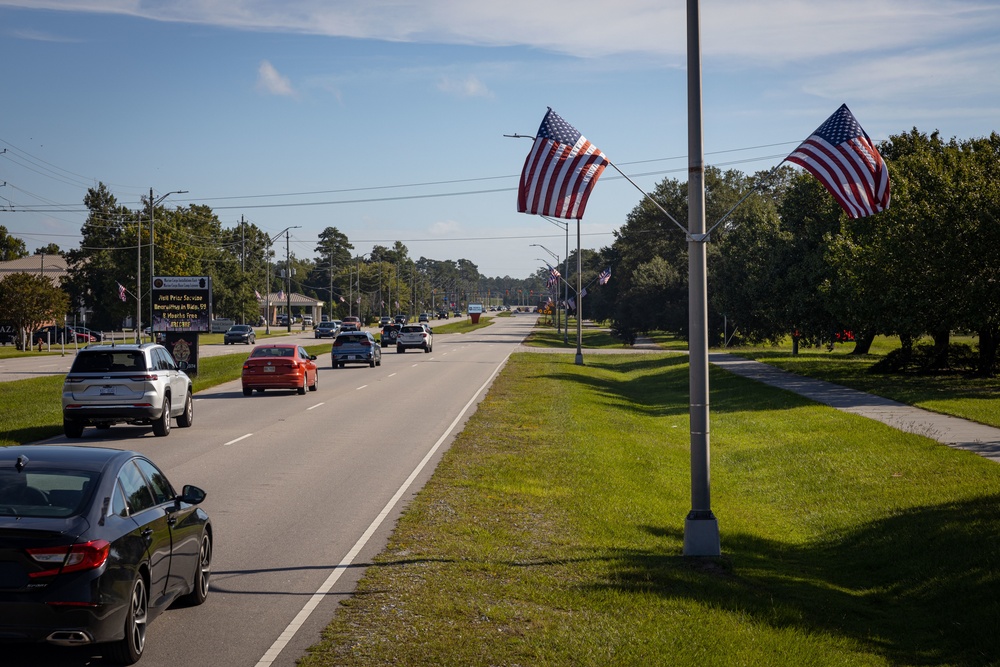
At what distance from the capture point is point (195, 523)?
9.26m

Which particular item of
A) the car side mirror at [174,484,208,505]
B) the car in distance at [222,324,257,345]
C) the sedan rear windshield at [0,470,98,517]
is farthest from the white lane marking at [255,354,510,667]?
the car in distance at [222,324,257,345]

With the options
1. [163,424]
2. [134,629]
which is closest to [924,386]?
[163,424]

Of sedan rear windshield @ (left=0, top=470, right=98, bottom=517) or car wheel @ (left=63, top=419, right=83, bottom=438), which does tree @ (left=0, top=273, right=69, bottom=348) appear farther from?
sedan rear windshield @ (left=0, top=470, right=98, bottom=517)

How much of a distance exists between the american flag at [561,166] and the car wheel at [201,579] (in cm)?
678

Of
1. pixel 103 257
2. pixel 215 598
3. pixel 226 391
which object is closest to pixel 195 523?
pixel 215 598

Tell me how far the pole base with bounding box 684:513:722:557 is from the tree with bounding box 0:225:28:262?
145 meters

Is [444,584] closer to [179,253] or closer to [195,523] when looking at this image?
[195,523]

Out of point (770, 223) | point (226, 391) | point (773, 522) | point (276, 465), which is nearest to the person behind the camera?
point (773, 522)

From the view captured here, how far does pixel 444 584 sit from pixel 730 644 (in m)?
2.82

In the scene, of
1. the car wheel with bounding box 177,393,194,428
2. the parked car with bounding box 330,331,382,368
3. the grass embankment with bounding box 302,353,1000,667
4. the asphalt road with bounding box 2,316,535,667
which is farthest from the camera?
the parked car with bounding box 330,331,382,368

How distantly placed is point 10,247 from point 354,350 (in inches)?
4418

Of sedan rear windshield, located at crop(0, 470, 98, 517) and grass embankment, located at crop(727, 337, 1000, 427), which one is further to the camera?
grass embankment, located at crop(727, 337, 1000, 427)

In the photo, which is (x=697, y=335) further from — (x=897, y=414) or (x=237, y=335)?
(x=237, y=335)

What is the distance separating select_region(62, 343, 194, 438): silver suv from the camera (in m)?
22.2
